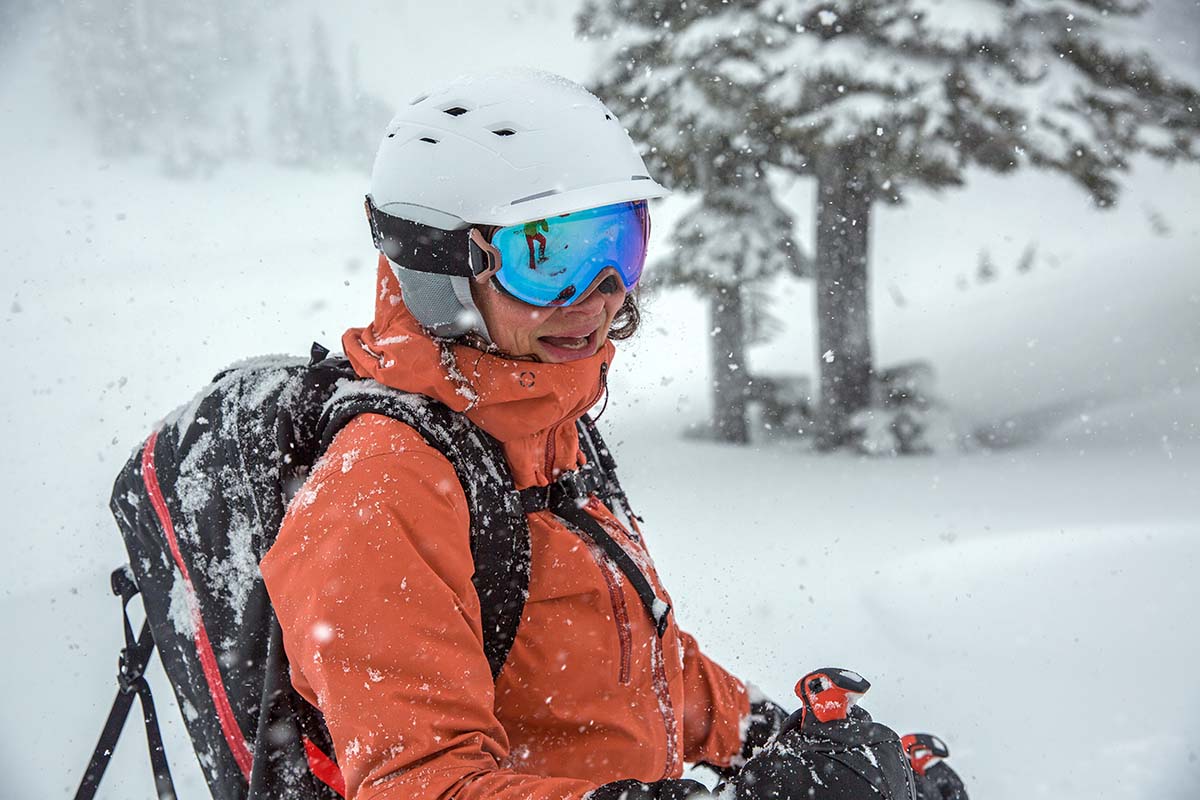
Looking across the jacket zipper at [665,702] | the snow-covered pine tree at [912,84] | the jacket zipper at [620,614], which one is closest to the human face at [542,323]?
the jacket zipper at [620,614]

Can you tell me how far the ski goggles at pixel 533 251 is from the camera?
2084mm

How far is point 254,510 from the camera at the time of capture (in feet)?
6.37

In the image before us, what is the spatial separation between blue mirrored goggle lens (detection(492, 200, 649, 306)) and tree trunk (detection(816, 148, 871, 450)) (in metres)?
9.66

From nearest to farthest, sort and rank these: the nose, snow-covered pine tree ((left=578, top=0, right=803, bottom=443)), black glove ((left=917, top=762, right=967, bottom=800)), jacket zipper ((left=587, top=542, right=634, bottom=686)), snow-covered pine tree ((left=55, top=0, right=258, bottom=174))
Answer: jacket zipper ((left=587, top=542, right=634, bottom=686)) < the nose < black glove ((left=917, top=762, right=967, bottom=800)) < snow-covered pine tree ((left=578, top=0, right=803, bottom=443)) < snow-covered pine tree ((left=55, top=0, right=258, bottom=174))

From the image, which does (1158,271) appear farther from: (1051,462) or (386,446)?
(386,446)

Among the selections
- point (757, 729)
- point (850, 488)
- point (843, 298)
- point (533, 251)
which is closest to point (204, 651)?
point (533, 251)

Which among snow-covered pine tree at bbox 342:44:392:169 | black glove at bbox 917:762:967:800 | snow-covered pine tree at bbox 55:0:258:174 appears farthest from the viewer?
snow-covered pine tree at bbox 342:44:392:169

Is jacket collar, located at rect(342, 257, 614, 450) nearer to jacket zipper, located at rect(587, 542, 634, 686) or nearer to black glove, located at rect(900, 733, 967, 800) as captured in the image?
jacket zipper, located at rect(587, 542, 634, 686)

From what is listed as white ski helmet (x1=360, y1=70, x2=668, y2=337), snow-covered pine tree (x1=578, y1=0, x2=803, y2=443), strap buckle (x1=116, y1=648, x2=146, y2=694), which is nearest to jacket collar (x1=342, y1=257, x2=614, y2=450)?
white ski helmet (x1=360, y1=70, x2=668, y2=337)

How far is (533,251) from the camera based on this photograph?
2082 millimetres

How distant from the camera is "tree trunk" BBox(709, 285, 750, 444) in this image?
11.8 m

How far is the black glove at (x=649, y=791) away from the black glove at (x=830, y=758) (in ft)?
0.28

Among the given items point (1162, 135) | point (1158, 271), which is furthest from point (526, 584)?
point (1158, 271)

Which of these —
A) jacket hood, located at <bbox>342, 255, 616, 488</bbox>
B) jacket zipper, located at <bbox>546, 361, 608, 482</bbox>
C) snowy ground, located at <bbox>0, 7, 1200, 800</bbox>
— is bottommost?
snowy ground, located at <bbox>0, 7, 1200, 800</bbox>
